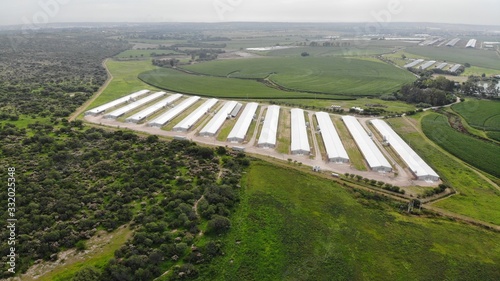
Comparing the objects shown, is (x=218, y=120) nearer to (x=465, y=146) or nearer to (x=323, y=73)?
(x=465, y=146)

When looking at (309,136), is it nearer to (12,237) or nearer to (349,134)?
(349,134)

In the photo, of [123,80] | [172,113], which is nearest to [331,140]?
[172,113]

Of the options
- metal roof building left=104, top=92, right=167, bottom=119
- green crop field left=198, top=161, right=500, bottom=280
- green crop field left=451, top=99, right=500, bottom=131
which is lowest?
green crop field left=198, top=161, right=500, bottom=280

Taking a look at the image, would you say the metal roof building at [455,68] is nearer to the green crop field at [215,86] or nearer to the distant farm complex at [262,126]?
the green crop field at [215,86]

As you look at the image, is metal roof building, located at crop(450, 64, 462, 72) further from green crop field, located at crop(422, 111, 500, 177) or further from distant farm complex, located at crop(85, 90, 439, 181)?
distant farm complex, located at crop(85, 90, 439, 181)

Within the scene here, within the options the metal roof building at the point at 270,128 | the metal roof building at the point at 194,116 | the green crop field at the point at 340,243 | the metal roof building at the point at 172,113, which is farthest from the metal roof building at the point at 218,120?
the green crop field at the point at 340,243

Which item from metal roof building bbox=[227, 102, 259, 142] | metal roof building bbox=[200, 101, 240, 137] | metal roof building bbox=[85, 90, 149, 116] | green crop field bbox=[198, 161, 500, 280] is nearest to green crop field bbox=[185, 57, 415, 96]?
metal roof building bbox=[227, 102, 259, 142]

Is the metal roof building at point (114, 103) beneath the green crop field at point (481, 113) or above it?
beneath
